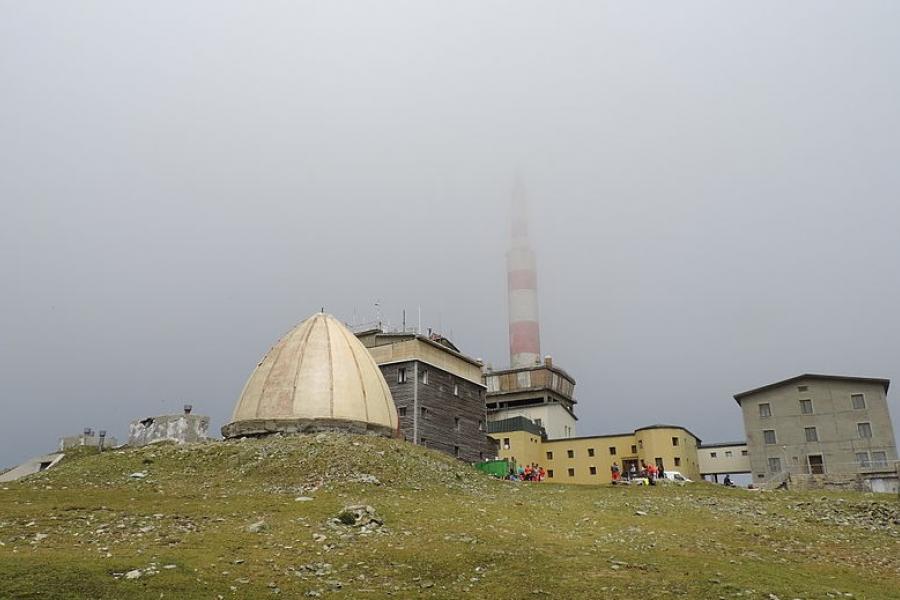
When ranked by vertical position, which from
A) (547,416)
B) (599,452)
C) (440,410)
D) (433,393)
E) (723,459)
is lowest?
(723,459)

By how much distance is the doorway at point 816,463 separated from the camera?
60.0 meters

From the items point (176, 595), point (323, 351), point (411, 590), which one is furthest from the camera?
point (323, 351)

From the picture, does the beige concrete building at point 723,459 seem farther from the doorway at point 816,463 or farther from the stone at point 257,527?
the stone at point 257,527

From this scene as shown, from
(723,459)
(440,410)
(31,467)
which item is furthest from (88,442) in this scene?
(723,459)

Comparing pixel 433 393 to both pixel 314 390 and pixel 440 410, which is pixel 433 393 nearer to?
pixel 440 410

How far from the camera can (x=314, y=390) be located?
4231 centimetres

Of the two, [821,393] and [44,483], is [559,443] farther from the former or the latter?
[44,483]

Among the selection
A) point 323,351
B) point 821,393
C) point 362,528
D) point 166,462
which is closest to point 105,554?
point 362,528

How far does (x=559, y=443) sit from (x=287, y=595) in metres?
63.4

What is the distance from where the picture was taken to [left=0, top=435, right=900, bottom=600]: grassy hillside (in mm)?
15438

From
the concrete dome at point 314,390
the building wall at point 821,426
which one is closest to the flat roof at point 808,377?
the building wall at point 821,426

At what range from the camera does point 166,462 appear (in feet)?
115

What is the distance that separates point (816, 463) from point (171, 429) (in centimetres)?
5308

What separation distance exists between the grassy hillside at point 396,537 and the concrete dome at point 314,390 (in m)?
6.43
